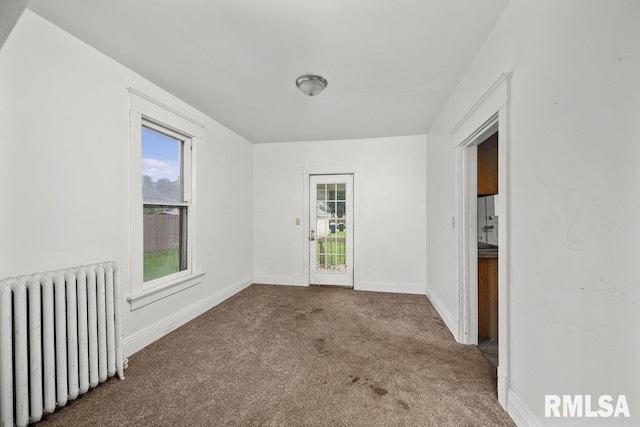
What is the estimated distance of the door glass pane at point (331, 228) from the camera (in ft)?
15.1

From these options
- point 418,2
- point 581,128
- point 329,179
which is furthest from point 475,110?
point 329,179

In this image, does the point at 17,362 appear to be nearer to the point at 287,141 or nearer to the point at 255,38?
the point at 255,38

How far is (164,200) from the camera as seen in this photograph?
2867 mm

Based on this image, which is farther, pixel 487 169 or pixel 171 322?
pixel 487 169

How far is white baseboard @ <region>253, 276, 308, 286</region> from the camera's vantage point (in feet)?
15.1

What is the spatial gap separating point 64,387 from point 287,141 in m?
3.96

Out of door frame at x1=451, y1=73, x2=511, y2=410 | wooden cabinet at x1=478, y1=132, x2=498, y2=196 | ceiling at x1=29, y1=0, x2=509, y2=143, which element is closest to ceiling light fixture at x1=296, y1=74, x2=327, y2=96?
ceiling at x1=29, y1=0, x2=509, y2=143

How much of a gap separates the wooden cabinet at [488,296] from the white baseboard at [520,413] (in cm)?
117

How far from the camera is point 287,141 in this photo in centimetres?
461

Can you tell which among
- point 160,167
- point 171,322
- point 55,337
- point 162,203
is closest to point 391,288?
point 171,322

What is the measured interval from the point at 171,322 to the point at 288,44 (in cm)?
293

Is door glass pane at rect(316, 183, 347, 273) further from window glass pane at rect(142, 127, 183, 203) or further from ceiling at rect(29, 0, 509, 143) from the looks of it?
window glass pane at rect(142, 127, 183, 203)

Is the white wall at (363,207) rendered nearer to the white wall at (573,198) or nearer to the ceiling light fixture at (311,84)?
the ceiling light fixture at (311,84)

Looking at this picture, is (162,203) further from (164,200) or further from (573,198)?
(573,198)
